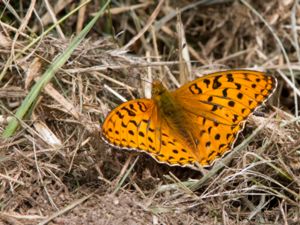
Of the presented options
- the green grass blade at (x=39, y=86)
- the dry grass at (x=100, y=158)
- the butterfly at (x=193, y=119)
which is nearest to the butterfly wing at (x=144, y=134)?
the butterfly at (x=193, y=119)

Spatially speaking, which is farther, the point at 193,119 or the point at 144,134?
the point at 193,119

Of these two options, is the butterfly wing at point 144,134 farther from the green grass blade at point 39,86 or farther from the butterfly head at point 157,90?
the green grass blade at point 39,86

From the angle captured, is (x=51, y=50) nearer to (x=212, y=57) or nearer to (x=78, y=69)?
(x=78, y=69)

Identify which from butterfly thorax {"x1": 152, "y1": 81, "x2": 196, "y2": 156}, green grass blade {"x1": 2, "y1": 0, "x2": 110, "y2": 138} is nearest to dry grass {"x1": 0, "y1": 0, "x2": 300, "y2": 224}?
green grass blade {"x1": 2, "y1": 0, "x2": 110, "y2": 138}

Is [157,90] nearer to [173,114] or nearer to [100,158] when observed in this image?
[173,114]

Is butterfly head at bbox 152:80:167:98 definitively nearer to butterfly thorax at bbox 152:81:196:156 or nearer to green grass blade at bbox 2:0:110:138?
butterfly thorax at bbox 152:81:196:156

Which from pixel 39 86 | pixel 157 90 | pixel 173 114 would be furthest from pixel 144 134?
pixel 39 86

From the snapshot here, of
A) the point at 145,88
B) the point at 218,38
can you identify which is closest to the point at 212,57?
the point at 218,38
